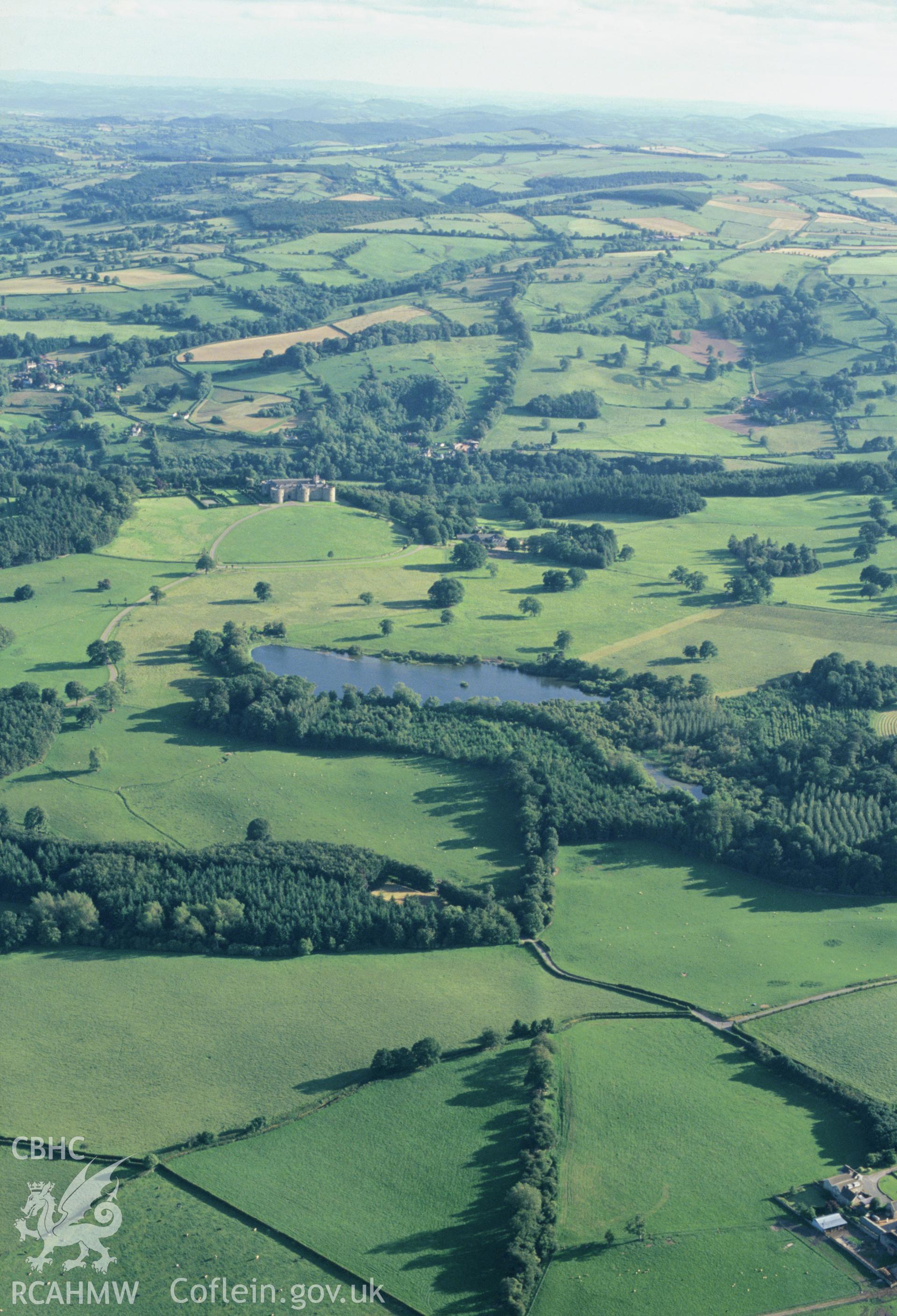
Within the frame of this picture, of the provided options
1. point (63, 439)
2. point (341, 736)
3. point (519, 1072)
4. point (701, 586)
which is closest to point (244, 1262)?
point (519, 1072)

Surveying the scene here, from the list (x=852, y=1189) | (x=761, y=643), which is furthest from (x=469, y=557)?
(x=852, y=1189)

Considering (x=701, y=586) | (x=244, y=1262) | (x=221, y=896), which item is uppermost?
(x=701, y=586)

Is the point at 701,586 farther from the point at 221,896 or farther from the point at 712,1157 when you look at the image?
the point at 712,1157

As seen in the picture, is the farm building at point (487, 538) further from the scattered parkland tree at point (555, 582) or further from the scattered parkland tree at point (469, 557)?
the scattered parkland tree at point (555, 582)

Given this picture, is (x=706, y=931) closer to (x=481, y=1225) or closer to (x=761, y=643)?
(x=481, y=1225)

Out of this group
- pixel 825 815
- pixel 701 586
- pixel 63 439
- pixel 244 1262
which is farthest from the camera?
pixel 63 439

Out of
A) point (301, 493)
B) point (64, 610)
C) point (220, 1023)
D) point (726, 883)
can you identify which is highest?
point (301, 493)

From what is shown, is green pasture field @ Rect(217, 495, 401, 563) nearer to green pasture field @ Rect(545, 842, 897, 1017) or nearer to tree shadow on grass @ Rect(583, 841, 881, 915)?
tree shadow on grass @ Rect(583, 841, 881, 915)
